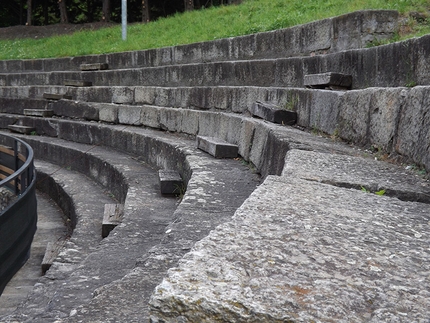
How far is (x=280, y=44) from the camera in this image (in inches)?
324

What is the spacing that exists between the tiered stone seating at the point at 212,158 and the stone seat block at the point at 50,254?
373 millimetres

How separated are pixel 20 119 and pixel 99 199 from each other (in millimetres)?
6191

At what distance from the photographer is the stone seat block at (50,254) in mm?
5113

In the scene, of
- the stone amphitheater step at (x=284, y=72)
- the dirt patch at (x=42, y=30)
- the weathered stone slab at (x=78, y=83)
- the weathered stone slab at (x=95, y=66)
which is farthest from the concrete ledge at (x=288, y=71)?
the dirt patch at (x=42, y=30)

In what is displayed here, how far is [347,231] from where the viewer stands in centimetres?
190

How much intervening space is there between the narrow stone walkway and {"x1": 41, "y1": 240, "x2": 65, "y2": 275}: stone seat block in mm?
192

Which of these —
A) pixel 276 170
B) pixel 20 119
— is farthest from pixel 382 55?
pixel 20 119

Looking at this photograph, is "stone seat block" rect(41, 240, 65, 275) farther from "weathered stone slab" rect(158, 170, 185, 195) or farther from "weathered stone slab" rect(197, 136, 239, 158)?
"weathered stone slab" rect(197, 136, 239, 158)

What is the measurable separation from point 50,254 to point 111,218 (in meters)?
0.81

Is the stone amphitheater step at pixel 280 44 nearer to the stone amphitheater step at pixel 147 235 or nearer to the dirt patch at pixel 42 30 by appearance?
the stone amphitheater step at pixel 147 235

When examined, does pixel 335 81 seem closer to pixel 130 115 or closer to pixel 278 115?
pixel 278 115

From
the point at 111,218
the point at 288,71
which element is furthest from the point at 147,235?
the point at 288,71

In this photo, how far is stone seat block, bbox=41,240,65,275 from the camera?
511 centimetres

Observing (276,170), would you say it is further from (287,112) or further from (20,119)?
A: (20,119)
